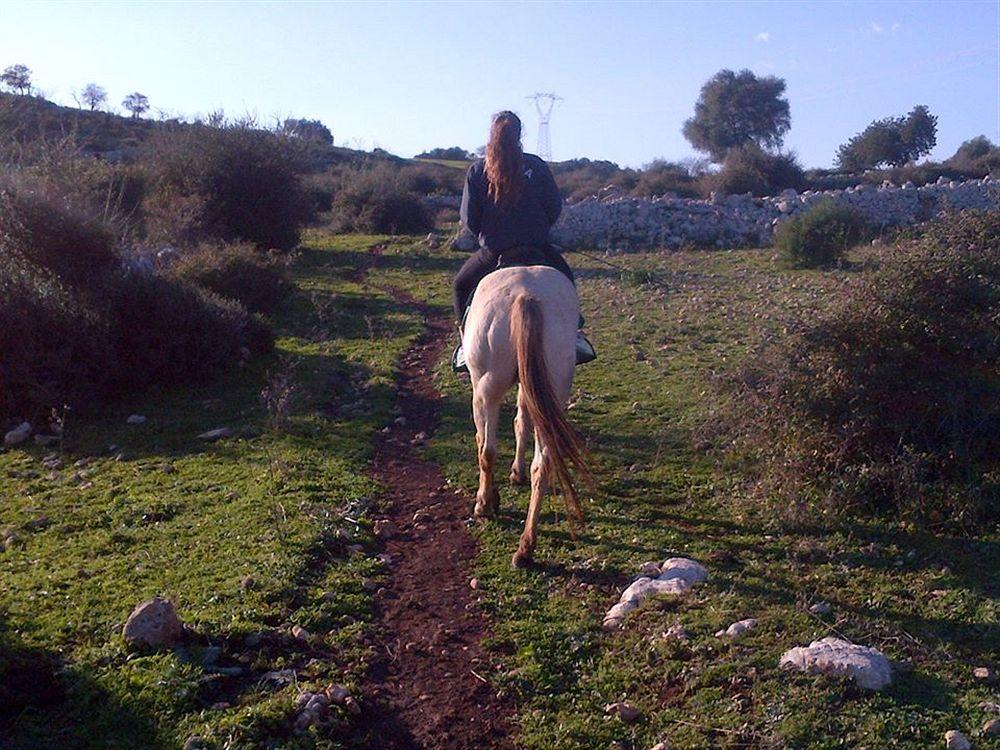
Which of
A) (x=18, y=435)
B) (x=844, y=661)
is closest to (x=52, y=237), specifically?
(x=18, y=435)

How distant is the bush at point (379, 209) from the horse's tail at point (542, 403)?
21.3 metres

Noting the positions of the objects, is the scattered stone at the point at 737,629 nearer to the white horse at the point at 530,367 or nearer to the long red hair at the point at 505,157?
the white horse at the point at 530,367

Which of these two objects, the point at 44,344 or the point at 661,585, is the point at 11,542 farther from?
the point at 661,585

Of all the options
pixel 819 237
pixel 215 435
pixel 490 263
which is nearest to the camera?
pixel 490 263

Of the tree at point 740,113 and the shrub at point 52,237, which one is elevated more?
the tree at point 740,113

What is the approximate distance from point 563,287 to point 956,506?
273 centimetres

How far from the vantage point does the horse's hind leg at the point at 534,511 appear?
5.55 m

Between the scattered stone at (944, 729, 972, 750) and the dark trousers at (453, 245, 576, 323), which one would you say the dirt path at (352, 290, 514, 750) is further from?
the scattered stone at (944, 729, 972, 750)

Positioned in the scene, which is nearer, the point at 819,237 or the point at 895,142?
the point at 819,237

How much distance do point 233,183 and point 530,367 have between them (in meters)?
17.0

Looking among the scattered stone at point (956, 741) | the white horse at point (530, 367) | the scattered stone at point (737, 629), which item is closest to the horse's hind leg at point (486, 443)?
the white horse at point (530, 367)

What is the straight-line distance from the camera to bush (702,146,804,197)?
32969 mm

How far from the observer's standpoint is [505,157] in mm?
6836


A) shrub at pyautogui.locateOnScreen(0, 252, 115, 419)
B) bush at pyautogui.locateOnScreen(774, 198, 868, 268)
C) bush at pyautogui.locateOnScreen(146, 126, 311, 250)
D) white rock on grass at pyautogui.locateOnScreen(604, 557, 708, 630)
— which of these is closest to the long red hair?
white rock on grass at pyautogui.locateOnScreen(604, 557, 708, 630)
